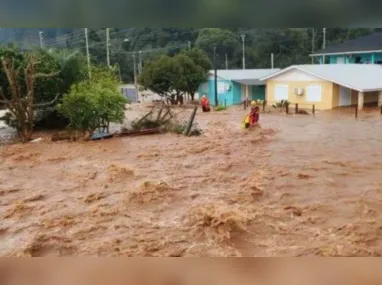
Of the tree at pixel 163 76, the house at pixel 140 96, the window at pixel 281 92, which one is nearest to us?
the window at pixel 281 92

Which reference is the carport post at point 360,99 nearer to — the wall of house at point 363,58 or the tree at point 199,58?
the wall of house at point 363,58

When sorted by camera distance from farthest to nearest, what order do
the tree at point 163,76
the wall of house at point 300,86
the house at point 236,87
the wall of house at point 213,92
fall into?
the wall of house at point 213,92, the house at point 236,87, the tree at point 163,76, the wall of house at point 300,86

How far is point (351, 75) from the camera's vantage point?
2152cm

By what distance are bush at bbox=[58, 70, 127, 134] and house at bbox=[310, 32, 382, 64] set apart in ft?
56.8

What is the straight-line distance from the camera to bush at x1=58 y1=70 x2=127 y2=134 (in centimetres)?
1448

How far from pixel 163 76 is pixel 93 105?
451 inches

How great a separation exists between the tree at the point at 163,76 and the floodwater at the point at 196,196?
38.4 feet

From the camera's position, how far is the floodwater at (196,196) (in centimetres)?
604

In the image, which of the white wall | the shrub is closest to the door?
the white wall

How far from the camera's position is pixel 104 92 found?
48.1ft

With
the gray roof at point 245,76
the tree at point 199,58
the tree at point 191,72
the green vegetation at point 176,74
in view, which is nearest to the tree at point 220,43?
the tree at point 199,58

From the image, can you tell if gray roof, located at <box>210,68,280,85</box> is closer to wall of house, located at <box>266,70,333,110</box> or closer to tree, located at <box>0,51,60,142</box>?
wall of house, located at <box>266,70,333,110</box>

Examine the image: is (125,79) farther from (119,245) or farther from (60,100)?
(119,245)
